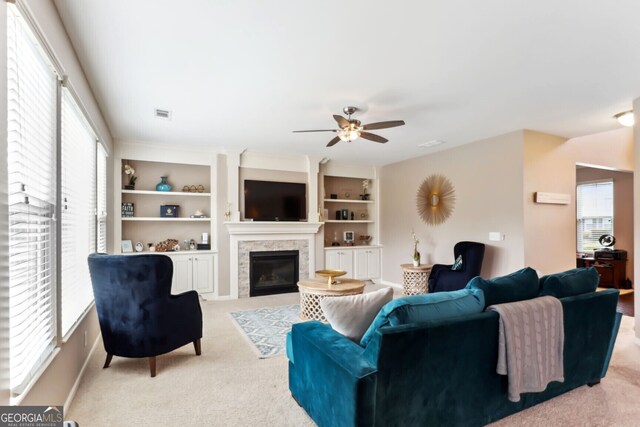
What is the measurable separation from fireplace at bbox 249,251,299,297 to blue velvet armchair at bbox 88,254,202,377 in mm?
3057

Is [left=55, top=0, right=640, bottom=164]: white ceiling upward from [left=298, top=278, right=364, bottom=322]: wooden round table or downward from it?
upward

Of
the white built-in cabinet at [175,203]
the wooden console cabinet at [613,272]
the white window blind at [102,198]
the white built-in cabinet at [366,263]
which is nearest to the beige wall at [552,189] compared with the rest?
the wooden console cabinet at [613,272]

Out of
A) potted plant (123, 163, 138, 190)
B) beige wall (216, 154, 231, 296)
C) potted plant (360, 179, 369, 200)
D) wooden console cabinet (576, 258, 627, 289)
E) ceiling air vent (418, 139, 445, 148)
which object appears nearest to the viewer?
ceiling air vent (418, 139, 445, 148)

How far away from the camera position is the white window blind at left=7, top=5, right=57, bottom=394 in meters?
1.56

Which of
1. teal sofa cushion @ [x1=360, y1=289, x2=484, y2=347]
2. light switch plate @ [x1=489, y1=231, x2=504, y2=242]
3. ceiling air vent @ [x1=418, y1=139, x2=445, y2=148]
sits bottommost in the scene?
teal sofa cushion @ [x1=360, y1=289, x2=484, y2=347]

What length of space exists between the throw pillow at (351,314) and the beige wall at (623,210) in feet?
22.8

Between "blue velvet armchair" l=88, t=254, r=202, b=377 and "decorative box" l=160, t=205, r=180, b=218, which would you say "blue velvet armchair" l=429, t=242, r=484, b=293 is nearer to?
"blue velvet armchair" l=88, t=254, r=202, b=377

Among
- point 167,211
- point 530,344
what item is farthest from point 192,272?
point 530,344

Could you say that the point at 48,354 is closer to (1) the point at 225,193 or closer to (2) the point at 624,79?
(1) the point at 225,193

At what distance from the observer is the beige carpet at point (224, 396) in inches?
83.7

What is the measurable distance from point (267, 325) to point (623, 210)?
7.15 m

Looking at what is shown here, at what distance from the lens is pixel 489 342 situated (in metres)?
1.94

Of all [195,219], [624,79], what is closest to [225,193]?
[195,219]

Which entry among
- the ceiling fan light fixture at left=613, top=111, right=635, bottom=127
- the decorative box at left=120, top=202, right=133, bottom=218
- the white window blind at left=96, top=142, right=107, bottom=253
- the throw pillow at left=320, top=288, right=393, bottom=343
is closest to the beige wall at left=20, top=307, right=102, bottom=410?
the white window blind at left=96, top=142, right=107, bottom=253
